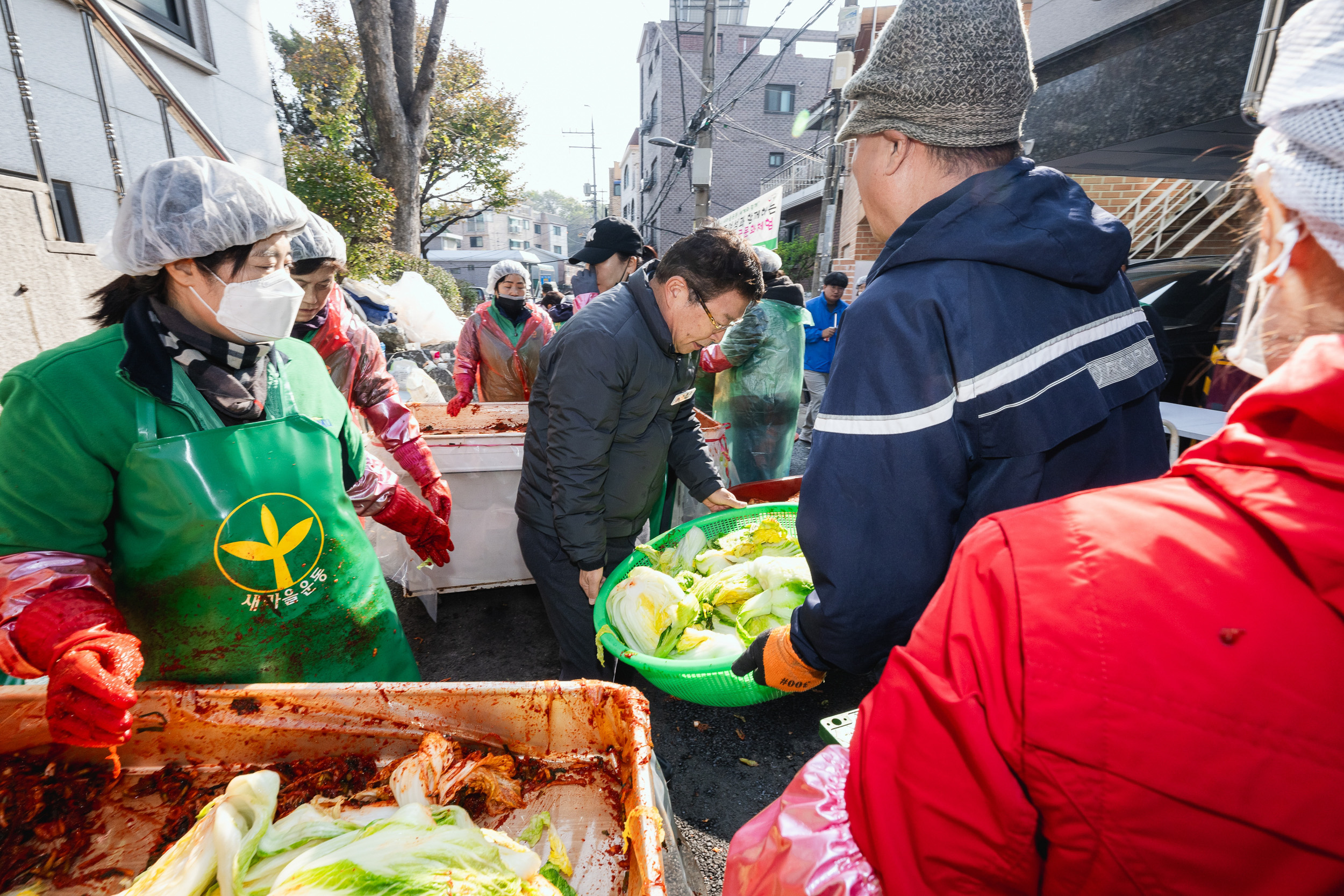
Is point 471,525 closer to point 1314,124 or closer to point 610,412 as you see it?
point 610,412

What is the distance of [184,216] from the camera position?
1.53 metres

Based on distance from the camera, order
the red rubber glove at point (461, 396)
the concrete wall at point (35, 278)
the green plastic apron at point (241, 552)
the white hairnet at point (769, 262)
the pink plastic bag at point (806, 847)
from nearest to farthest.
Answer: the pink plastic bag at point (806, 847) < the green plastic apron at point (241, 552) < the concrete wall at point (35, 278) < the red rubber glove at point (461, 396) < the white hairnet at point (769, 262)

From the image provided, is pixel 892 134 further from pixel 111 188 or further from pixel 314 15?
pixel 314 15

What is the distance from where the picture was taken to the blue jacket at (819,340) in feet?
24.3

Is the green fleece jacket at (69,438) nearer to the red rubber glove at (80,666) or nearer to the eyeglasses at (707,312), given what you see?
the red rubber glove at (80,666)

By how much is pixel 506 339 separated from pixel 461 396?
2.76 ft

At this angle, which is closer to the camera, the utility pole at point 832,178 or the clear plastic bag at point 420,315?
the clear plastic bag at point 420,315

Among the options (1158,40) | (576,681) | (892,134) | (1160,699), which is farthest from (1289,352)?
(1158,40)

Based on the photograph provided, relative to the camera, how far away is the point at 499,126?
75.4ft

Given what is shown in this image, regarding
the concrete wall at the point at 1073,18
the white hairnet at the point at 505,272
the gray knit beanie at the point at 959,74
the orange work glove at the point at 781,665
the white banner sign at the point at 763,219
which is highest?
the concrete wall at the point at 1073,18

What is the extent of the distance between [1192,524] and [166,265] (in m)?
2.29

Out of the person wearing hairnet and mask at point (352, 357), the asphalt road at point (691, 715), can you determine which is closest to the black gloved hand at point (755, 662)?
the asphalt road at point (691, 715)

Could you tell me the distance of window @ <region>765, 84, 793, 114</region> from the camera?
33.6 metres

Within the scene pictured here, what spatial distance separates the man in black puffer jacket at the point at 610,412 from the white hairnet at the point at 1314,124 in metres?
1.84
